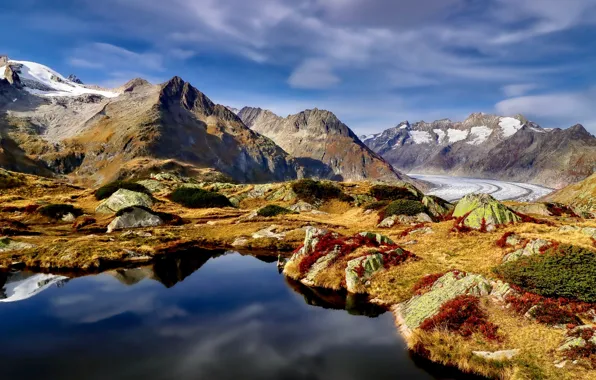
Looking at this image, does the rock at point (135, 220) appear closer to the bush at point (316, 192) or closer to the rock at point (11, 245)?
the rock at point (11, 245)

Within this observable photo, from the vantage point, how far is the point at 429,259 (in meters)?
42.2

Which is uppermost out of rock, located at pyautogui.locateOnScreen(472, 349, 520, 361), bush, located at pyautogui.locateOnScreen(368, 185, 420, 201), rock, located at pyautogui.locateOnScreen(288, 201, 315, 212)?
bush, located at pyautogui.locateOnScreen(368, 185, 420, 201)

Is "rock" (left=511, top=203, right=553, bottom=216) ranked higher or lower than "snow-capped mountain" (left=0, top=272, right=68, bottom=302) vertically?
higher

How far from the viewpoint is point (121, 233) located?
6688cm

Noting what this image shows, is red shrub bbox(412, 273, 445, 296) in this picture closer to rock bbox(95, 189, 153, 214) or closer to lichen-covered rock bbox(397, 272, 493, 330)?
lichen-covered rock bbox(397, 272, 493, 330)

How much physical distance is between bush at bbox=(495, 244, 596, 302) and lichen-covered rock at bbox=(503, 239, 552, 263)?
109 centimetres

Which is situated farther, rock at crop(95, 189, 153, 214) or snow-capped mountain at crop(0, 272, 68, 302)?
rock at crop(95, 189, 153, 214)

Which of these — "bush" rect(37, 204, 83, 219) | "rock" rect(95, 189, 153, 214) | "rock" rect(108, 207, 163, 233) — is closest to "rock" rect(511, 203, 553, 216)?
"rock" rect(108, 207, 163, 233)

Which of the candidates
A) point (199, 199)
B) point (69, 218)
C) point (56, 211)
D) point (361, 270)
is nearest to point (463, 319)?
point (361, 270)

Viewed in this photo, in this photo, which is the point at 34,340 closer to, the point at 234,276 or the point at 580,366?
the point at 234,276

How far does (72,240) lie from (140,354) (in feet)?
133

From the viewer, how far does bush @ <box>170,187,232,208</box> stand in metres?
106

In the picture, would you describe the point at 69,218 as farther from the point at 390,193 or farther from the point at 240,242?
the point at 390,193

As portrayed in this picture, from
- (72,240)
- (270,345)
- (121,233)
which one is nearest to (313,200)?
(121,233)
